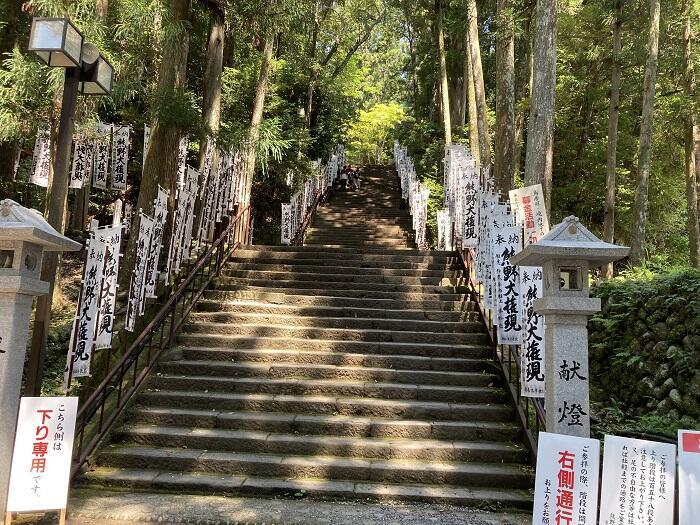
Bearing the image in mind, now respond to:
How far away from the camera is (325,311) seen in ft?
26.1

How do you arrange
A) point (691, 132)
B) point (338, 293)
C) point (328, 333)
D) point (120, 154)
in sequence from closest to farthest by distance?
point (328, 333)
point (338, 293)
point (120, 154)
point (691, 132)

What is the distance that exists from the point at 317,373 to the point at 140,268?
262 cm

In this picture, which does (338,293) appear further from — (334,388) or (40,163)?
(40,163)

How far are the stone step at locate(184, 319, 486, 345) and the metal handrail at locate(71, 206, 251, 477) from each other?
1.48 ft

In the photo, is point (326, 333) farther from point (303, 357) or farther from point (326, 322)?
point (303, 357)

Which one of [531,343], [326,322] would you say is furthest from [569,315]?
[326,322]

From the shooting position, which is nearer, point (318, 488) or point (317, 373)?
point (318, 488)

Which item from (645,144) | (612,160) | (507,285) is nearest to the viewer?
(507,285)

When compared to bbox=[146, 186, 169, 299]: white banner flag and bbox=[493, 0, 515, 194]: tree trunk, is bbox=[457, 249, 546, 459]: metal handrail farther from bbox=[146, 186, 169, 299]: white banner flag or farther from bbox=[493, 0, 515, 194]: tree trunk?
bbox=[146, 186, 169, 299]: white banner flag

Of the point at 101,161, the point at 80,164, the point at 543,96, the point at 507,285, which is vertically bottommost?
the point at 507,285

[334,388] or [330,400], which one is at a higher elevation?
[334,388]

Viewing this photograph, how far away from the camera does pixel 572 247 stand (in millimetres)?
4055

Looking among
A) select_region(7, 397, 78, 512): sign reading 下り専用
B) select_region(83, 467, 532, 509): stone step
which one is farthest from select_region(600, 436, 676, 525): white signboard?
select_region(7, 397, 78, 512): sign reading 下り専用

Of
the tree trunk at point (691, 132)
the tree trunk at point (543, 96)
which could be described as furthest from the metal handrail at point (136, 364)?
the tree trunk at point (691, 132)
